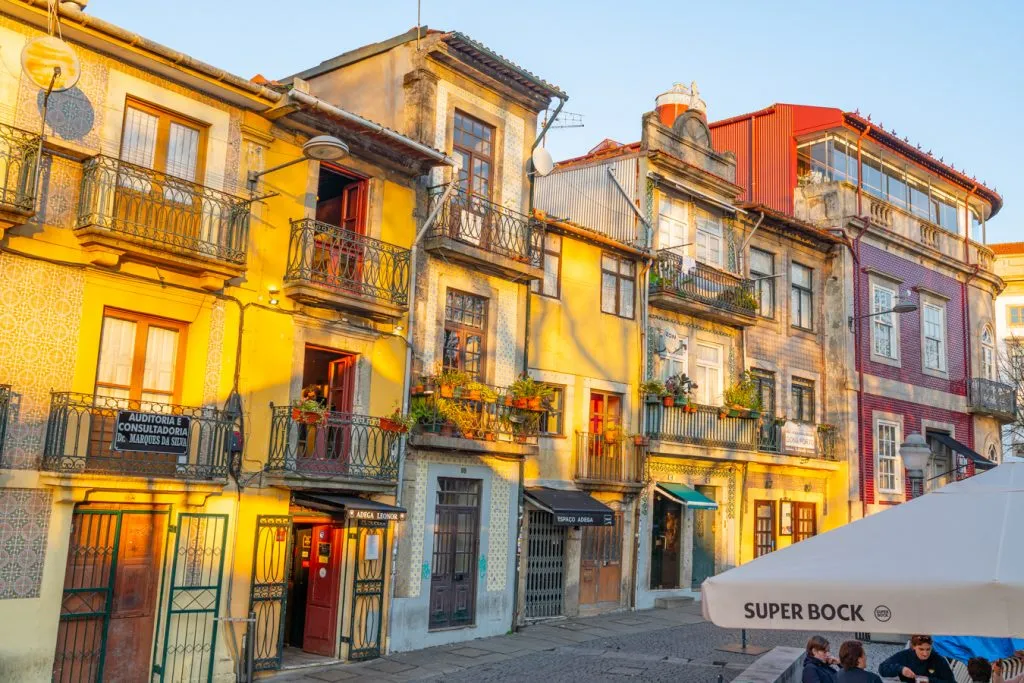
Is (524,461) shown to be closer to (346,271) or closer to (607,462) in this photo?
(607,462)

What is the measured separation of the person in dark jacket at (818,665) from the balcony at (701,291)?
43.2 ft

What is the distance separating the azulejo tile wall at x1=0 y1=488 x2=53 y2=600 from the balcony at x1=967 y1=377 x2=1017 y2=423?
28.4 meters

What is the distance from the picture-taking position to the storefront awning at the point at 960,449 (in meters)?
29.2

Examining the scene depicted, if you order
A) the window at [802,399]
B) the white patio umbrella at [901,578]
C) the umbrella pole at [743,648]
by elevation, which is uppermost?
the window at [802,399]

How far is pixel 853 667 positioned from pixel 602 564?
12.8 metres

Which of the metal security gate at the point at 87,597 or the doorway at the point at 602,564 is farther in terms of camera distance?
the doorway at the point at 602,564

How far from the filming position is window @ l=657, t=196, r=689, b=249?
23.1 metres

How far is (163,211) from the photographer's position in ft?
43.8

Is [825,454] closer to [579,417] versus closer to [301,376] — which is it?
[579,417]

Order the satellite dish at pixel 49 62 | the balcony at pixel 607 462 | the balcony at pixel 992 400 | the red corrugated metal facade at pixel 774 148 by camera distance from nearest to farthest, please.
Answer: the satellite dish at pixel 49 62 → the balcony at pixel 607 462 → the red corrugated metal facade at pixel 774 148 → the balcony at pixel 992 400

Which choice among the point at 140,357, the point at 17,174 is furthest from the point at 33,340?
the point at 17,174

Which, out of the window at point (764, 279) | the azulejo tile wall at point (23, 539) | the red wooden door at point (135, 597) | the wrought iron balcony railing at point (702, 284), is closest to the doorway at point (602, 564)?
the wrought iron balcony railing at point (702, 284)

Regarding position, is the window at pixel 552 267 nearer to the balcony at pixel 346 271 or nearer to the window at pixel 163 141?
the balcony at pixel 346 271

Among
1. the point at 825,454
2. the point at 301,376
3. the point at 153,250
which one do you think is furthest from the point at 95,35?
the point at 825,454
